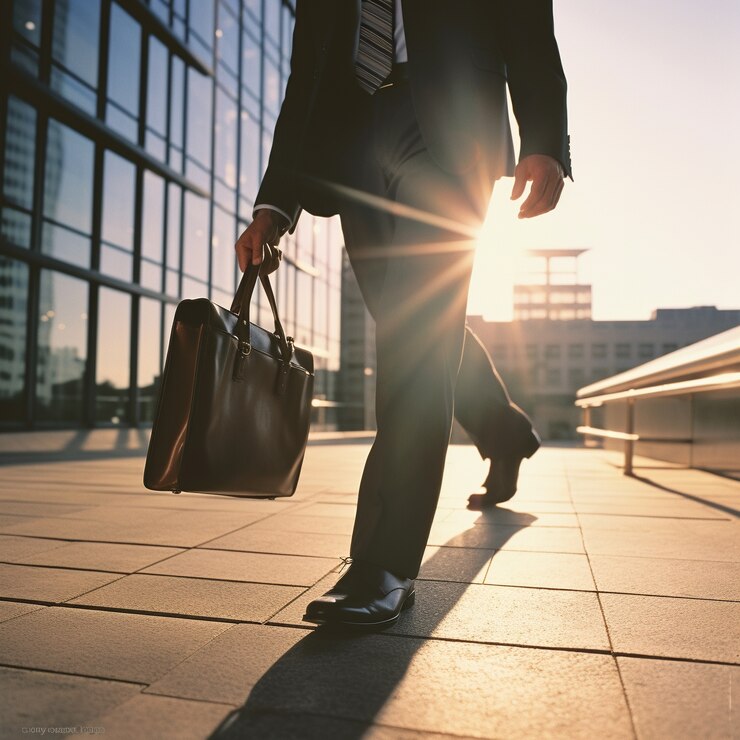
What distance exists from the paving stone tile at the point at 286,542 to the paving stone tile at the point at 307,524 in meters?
0.07

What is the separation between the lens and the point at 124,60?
13.4 meters

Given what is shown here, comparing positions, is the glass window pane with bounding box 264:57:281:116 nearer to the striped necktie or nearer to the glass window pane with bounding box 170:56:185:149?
the glass window pane with bounding box 170:56:185:149

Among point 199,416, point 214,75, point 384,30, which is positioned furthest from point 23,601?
point 214,75

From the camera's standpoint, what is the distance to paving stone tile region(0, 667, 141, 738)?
0.96 m

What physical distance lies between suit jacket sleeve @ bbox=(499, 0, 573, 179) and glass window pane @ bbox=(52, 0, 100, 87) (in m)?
12.2

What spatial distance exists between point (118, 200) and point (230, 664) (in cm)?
1340

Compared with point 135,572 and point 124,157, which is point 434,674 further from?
point 124,157

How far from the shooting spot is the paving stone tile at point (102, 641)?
47.0 inches

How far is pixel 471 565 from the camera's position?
207 centimetres

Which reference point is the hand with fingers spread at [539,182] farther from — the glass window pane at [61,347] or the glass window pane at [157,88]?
the glass window pane at [157,88]

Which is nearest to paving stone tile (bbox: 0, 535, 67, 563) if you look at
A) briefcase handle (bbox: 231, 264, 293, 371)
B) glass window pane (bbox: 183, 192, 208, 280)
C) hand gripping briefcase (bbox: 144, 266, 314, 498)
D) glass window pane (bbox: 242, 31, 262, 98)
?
hand gripping briefcase (bbox: 144, 266, 314, 498)

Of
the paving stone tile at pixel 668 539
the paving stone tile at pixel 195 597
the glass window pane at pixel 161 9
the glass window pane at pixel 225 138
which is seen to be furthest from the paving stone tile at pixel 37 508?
the glass window pane at pixel 225 138

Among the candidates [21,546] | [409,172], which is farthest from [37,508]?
[409,172]

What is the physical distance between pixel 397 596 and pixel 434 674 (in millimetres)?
322
